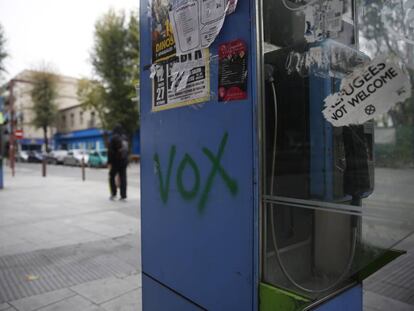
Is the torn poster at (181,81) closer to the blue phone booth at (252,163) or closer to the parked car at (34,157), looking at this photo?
the blue phone booth at (252,163)

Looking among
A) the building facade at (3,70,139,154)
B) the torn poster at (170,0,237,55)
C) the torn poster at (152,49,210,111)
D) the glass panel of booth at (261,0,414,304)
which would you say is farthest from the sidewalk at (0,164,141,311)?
→ the building facade at (3,70,139,154)

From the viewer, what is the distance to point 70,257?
4.29 m

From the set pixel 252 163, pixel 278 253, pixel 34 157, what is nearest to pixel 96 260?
pixel 278 253

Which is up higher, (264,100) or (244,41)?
(244,41)

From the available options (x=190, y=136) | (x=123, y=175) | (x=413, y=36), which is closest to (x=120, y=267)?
(x=190, y=136)

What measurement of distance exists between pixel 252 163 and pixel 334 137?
565mm

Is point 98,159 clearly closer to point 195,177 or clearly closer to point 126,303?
point 126,303

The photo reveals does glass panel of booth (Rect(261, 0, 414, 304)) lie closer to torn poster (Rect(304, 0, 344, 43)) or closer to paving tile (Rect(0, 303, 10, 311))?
torn poster (Rect(304, 0, 344, 43))

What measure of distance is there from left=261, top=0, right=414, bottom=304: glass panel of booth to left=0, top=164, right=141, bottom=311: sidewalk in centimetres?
174

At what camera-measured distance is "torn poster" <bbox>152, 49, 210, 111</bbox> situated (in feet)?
6.31

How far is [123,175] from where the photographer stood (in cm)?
825

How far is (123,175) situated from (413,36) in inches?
290

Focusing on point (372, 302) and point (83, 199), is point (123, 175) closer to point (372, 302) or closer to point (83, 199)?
point (83, 199)

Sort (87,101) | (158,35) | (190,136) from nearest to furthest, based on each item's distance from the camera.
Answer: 1. (190,136)
2. (158,35)
3. (87,101)
